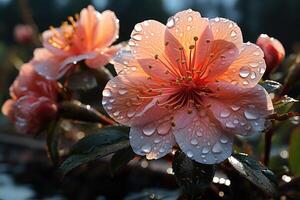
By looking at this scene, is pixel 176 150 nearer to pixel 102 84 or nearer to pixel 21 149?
pixel 102 84

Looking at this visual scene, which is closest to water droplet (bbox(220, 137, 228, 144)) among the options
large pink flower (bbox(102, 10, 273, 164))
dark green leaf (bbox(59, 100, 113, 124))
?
large pink flower (bbox(102, 10, 273, 164))

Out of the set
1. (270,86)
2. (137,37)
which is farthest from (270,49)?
(137,37)

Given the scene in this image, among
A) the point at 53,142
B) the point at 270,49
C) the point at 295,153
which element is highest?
the point at 270,49

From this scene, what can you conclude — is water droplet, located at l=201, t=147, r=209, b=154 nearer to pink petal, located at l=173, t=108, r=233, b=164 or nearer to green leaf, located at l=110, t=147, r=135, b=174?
pink petal, located at l=173, t=108, r=233, b=164

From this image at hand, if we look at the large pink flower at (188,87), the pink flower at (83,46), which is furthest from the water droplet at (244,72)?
the pink flower at (83,46)

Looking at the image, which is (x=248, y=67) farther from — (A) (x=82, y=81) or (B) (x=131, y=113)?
(A) (x=82, y=81)

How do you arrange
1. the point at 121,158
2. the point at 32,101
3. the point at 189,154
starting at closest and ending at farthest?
the point at 189,154 < the point at 121,158 < the point at 32,101

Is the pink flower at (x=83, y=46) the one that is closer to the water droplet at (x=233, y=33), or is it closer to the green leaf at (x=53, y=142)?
the green leaf at (x=53, y=142)
